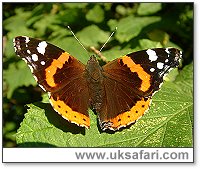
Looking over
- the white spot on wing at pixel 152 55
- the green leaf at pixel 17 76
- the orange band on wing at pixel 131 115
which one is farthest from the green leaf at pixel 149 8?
the orange band on wing at pixel 131 115

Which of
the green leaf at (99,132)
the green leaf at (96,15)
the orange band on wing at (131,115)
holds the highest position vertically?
the green leaf at (96,15)

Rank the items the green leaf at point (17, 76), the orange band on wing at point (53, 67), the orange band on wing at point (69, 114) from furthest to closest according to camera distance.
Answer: the green leaf at point (17, 76)
the orange band on wing at point (53, 67)
the orange band on wing at point (69, 114)

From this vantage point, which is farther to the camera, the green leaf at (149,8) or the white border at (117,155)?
the green leaf at (149,8)

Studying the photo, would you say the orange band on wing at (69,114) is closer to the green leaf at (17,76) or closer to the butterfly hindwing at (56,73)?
the butterfly hindwing at (56,73)

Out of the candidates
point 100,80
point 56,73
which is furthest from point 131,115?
point 56,73

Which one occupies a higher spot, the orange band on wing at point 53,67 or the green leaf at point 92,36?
the orange band on wing at point 53,67

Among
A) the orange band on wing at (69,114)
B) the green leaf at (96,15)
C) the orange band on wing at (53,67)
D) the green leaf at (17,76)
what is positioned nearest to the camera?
the orange band on wing at (69,114)
